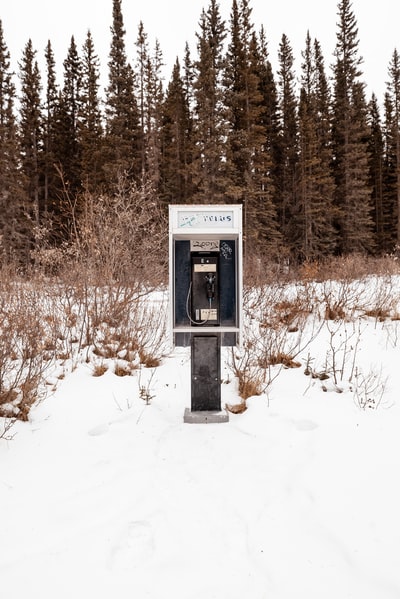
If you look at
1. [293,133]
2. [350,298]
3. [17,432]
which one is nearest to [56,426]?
[17,432]

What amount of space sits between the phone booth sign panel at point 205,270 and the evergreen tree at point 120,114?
62.3ft

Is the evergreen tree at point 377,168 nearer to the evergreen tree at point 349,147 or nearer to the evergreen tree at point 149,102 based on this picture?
the evergreen tree at point 349,147

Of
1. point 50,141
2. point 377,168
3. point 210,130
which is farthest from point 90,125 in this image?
point 377,168

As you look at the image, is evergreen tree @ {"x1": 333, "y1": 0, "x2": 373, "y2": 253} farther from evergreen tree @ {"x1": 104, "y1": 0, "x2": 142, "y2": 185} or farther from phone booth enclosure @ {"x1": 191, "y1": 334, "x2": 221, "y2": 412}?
phone booth enclosure @ {"x1": 191, "y1": 334, "x2": 221, "y2": 412}

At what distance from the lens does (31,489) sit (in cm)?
286

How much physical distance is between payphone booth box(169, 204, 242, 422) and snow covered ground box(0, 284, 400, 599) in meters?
0.37

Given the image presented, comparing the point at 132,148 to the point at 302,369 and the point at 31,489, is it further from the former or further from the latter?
the point at 31,489

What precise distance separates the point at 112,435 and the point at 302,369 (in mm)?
2487

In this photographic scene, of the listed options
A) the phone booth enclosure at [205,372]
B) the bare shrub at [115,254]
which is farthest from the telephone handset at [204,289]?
the bare shrub at [115,254]

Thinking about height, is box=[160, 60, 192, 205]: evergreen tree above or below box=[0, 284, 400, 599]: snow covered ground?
above

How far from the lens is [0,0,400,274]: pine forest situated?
1952 cm

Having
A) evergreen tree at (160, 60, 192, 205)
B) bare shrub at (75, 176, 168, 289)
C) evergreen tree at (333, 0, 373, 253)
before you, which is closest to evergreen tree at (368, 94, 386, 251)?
evergreen tree at (333, 0, 373, 253)

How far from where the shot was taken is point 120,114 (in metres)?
22.9

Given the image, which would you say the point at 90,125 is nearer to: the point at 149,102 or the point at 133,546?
the point at 149,102
